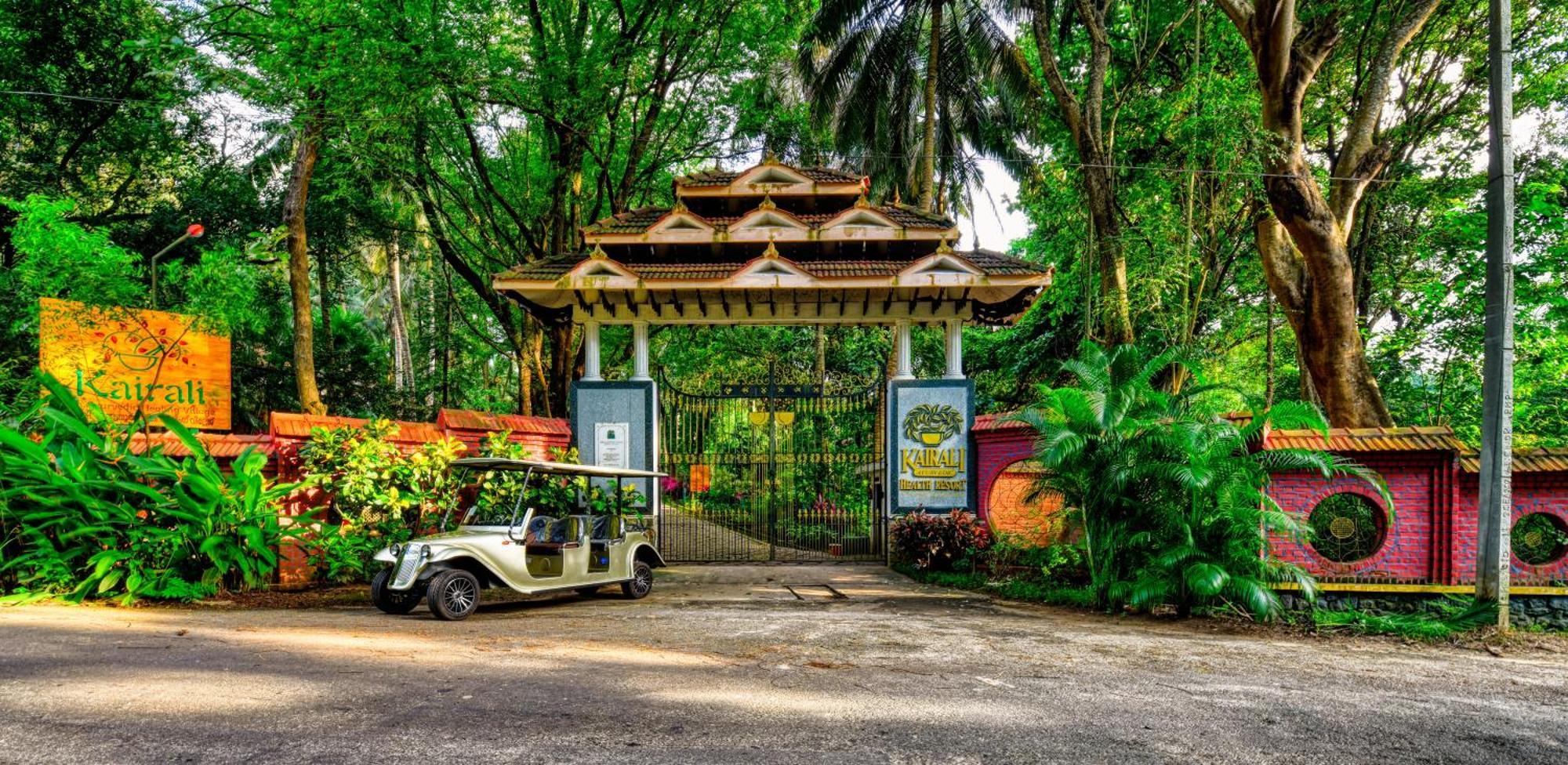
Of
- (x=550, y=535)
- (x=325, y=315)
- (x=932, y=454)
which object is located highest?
(x=325, y=315)

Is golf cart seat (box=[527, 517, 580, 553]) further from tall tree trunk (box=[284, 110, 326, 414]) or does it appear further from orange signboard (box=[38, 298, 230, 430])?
tall tree trunk (box=[284, 110, 326, 414])

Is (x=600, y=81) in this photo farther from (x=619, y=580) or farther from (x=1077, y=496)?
(x=1077, y=496)

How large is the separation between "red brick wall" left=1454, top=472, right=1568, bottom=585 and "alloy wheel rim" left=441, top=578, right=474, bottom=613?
411 inches

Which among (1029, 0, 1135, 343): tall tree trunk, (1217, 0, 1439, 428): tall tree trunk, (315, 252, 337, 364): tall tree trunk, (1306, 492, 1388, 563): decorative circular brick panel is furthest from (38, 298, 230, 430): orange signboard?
(1217, 0, 1439, 428): tall tree trunk

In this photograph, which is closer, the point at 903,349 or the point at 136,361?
the point at 136,361

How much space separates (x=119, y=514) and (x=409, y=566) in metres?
3.29

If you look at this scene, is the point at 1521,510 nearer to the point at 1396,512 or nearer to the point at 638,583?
the point at 1396,512

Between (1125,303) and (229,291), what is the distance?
14020 mm

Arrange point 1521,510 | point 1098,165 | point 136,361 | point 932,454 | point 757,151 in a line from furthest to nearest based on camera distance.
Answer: point 757,151
point 1098,165
point 932,454
point 136,361
point 1521,510

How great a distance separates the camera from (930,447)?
13633 mm

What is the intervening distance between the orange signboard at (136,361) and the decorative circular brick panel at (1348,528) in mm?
13738

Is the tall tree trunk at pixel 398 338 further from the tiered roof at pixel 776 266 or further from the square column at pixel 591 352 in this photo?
the square column at pixel 591 352

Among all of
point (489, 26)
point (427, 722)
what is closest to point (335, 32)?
point (489, 26)

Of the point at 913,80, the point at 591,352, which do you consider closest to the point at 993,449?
the point at 591,352
